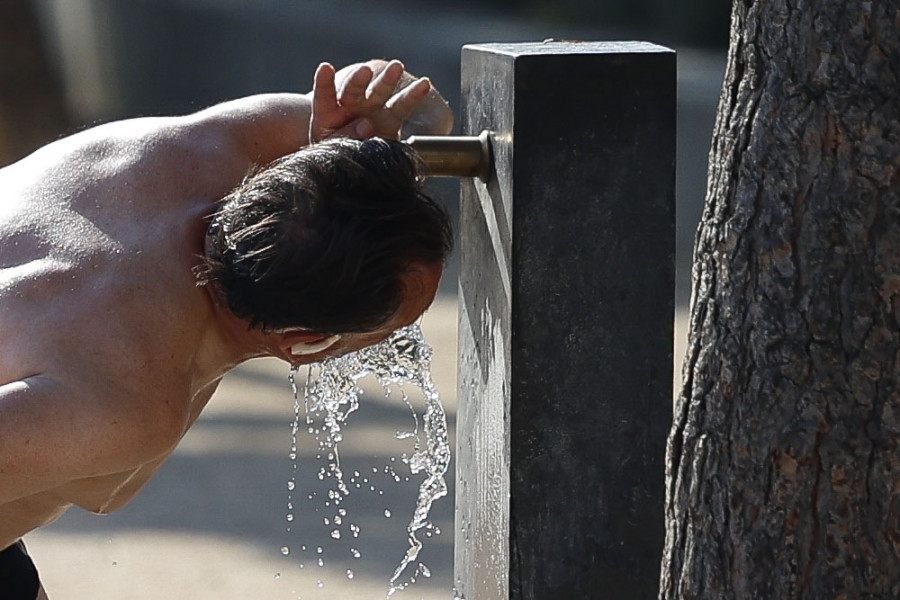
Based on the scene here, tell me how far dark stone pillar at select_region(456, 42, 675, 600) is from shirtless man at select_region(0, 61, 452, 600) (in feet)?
0.63

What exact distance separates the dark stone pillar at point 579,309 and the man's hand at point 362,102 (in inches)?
5.6

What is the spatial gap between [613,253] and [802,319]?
2.17ft

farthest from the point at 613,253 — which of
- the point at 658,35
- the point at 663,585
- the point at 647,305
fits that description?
→ the point at 658,35

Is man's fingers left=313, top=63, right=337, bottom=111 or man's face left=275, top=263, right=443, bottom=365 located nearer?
man's face left=275, top=263, right=443, bottom=365

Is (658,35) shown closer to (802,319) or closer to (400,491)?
(400,491)

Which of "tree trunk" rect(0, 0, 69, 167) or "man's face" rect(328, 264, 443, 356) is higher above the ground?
"man's face" rect(328, 264, 443, 356)

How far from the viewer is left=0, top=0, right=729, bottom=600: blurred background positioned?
3746 millimetres

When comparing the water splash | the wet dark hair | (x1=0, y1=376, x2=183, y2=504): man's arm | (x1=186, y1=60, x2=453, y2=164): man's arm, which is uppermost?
(x1=186, y1=60, x2=453, y2=164): man's arm

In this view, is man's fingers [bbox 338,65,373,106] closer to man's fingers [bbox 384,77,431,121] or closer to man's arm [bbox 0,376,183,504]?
man's fingers [bbox 384,77,431,121]

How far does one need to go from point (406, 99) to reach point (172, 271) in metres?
0.47

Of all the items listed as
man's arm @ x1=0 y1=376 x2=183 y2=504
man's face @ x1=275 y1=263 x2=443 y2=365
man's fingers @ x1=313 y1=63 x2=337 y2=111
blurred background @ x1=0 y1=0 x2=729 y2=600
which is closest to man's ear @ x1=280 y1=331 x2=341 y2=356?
man's face @ x1=275 y1=263 x2=443 y2=365

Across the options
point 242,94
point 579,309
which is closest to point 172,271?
point 579,309

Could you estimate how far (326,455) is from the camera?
4398mm

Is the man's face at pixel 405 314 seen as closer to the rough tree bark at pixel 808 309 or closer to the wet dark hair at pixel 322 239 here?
the wet dark hair at pixel 322 239
